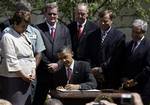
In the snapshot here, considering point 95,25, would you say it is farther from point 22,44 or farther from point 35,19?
point 35,19

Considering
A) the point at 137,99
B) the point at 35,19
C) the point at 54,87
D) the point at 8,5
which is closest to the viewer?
the point at 137,99

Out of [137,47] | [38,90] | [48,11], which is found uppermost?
[48,11]

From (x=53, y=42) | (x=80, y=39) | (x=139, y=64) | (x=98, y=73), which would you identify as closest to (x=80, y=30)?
(x=80, y=39)

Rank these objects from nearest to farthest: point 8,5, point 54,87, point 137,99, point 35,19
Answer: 1. point 137,99
2. point 54,87
3. point 8,5
4. point 35,19

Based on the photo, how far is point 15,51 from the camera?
279 inches

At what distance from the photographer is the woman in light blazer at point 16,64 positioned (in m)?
7.08

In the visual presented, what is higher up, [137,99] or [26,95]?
[137,99]

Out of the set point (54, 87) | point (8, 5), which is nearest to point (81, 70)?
point (54, 87)

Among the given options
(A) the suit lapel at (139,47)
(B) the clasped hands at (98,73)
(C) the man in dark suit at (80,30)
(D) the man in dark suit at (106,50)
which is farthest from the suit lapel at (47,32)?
(A) the suit lapel at (139,47)

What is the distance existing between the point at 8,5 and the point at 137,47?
3042 mm

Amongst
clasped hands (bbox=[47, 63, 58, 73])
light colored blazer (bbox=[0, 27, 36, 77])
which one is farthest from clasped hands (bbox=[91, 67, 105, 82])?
light colored blazer (bbox=[0, 27, 36, 77])

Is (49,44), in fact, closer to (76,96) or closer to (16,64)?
(16,64)

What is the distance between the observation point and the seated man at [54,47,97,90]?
748cm

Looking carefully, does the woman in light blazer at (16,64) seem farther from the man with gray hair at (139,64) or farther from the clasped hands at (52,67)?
the man with gray hair at (139,64)
